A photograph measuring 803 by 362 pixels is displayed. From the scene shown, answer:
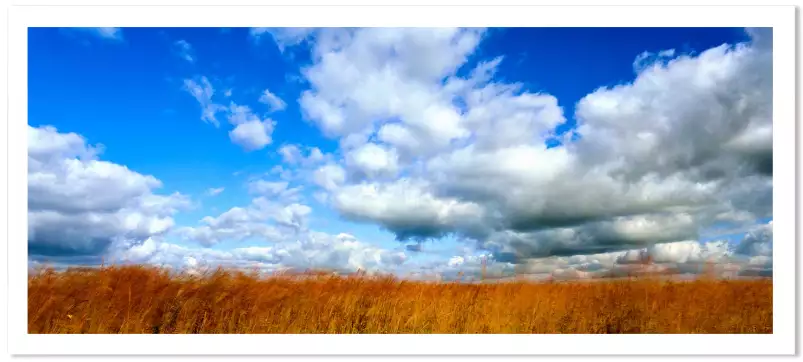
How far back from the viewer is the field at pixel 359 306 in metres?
4.22

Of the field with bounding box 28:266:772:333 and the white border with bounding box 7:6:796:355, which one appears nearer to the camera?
the white border with bounding box 7:6:796:355

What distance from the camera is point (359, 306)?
4879 mm

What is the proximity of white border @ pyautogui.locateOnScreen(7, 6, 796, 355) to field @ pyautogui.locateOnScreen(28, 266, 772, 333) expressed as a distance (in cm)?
21

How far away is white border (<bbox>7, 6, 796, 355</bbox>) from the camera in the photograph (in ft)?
12.6

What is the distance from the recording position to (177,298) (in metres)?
4.52

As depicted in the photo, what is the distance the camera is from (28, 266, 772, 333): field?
4.22m
